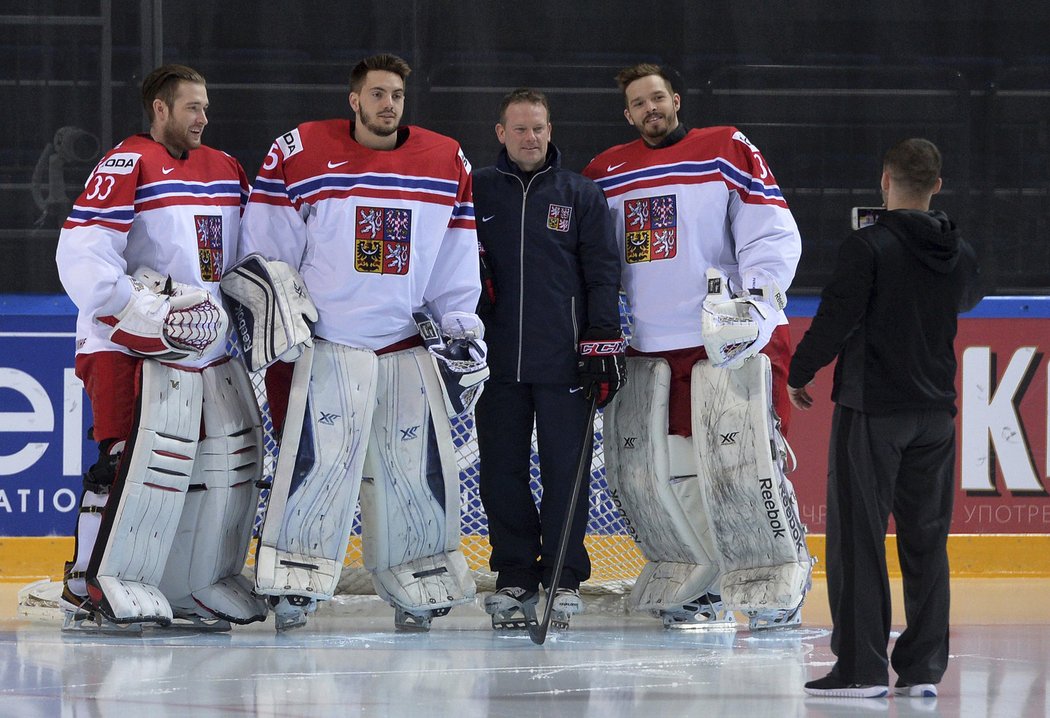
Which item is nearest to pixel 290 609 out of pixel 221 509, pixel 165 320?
pixel 221 509

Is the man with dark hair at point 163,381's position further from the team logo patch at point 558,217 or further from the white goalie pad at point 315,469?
the team logo patch at point 558,217

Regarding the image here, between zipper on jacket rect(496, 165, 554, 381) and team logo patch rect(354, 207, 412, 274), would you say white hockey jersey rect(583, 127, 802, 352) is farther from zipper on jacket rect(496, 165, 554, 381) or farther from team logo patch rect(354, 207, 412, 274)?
team logo patch rect(354, 207, 412, 274)

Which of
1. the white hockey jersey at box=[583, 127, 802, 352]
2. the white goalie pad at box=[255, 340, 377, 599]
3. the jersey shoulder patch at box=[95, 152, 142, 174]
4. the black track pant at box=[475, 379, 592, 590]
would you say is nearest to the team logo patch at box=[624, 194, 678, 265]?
the white hockey jersey at box=[583, 127, 802, 352]

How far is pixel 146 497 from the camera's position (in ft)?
12.0

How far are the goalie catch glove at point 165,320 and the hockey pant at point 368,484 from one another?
0.26 metres

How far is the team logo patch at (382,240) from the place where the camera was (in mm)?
3777

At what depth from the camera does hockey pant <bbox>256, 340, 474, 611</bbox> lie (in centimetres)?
374

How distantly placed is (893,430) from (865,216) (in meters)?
0.46

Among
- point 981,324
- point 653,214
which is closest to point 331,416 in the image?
point 653,214

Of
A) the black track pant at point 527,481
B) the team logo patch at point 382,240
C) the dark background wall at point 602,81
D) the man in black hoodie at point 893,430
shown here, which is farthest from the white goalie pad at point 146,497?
the man in black hoodie at point 893,430

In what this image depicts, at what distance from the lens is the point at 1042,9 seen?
17.1ft

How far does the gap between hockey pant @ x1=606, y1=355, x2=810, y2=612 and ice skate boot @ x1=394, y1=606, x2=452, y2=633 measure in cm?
56

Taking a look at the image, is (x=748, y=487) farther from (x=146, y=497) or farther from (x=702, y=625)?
(x=146, y=497)

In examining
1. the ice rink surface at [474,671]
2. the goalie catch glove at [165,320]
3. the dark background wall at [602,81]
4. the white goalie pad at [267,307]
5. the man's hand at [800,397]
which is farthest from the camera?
the dark background wall at [602,81]
